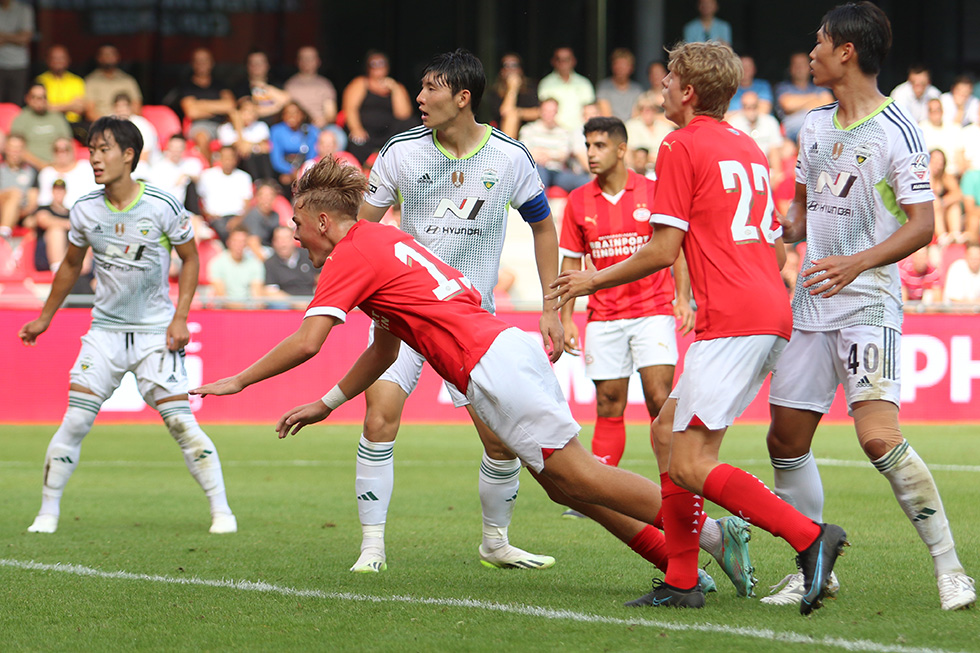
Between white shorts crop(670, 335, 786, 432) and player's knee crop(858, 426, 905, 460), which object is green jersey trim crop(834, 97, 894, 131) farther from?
player's knee crop(858, 426, 905, 460)

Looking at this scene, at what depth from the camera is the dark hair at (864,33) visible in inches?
196

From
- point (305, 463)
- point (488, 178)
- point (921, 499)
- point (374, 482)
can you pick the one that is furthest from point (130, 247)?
point (921, 499)

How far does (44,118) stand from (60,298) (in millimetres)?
11990

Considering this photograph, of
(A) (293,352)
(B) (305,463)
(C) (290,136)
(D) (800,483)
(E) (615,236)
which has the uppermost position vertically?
(C) (290,136)

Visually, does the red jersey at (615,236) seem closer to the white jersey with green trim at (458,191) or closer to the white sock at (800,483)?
the white jersey with green trim at (458,191)

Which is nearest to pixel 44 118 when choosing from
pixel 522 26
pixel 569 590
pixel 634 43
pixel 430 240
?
pixel 522 26

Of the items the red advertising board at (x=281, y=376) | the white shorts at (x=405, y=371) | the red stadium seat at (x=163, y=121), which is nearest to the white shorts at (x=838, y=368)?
the white shorts at (x=405, y=371)

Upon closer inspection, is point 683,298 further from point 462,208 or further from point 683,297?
point 462,208

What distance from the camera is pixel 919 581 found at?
17.9 ft

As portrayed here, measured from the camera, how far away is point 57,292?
7.65 m

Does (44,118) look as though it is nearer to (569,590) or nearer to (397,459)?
(397,459)

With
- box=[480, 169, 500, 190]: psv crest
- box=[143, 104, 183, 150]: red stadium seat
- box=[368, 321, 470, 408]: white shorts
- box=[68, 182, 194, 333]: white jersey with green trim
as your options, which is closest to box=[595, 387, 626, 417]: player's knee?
box=[368, 321, 470, 408]: white shorts

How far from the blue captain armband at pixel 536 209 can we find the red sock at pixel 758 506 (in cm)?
214

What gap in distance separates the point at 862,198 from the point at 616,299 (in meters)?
3.90
